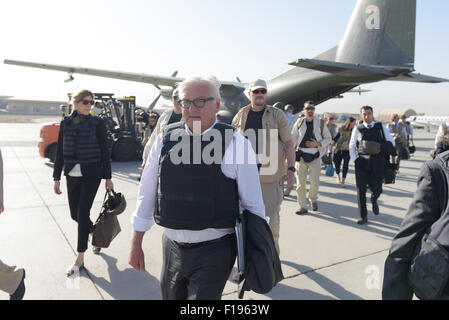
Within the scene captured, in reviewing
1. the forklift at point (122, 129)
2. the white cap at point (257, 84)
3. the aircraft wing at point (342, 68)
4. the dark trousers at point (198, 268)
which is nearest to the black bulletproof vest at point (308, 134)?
the white cap at point (257, 84)

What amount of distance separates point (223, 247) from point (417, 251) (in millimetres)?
990

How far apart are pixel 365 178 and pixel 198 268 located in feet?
13.5

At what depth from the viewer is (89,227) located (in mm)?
3426

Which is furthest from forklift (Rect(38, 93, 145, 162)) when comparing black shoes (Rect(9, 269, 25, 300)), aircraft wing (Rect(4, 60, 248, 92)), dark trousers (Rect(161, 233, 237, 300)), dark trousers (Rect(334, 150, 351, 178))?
dark trousers (Rect(161, 233, 237, 300))

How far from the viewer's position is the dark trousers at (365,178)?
4934 mm

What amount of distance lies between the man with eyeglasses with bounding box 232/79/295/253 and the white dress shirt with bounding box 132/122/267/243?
1.59m

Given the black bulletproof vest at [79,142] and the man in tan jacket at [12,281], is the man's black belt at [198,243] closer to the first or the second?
the man in tan jacket at [12,281]

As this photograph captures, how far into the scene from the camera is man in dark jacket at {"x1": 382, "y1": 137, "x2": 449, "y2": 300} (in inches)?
55.8

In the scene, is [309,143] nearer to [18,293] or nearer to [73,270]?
[73,270]

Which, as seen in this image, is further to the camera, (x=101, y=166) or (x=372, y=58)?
(x=372, y=58)

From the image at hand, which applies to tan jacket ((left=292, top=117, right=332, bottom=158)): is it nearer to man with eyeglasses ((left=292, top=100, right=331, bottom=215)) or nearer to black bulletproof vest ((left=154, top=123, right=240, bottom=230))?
man with eyeglasses ((left=292, top=100, right=331, bottom=215))
